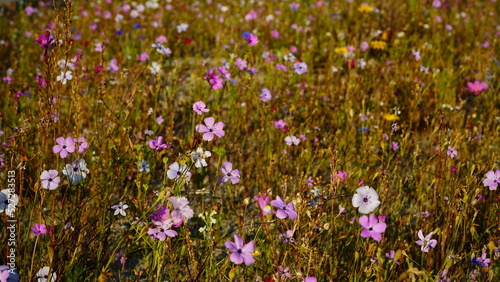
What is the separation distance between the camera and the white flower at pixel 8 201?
65.4 inches

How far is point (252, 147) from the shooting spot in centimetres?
297

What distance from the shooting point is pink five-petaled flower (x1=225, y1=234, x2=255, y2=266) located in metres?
1.31

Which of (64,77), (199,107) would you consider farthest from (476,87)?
(64,77)

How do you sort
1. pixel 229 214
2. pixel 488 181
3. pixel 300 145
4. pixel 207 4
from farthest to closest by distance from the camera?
1. pixel 207 4
2. pixel 300 145
3. pixel 229 214
4. pixel 488 181

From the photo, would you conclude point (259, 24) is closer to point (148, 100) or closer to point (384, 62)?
point (384, 62)

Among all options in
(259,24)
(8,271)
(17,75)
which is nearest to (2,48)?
(17,75)

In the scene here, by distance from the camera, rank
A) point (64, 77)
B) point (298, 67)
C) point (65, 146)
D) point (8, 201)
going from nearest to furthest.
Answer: point (8, 201) → point (65, 146) → point (64, 77) → point (298, 67)

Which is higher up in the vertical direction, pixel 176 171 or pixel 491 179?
pixel 176 171

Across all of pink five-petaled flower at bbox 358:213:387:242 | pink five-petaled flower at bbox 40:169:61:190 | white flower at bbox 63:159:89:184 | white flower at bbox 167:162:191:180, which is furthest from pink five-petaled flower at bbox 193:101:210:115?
pink five-petaled flower at bbox 358:213:387:242

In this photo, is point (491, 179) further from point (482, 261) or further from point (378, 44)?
point (378, 44)

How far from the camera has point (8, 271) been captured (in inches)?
56.1

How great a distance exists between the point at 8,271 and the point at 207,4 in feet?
17.8

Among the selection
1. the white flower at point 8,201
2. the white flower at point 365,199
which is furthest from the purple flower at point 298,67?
the white flower at point 8,201

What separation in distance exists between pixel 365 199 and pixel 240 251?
0.57 meters
